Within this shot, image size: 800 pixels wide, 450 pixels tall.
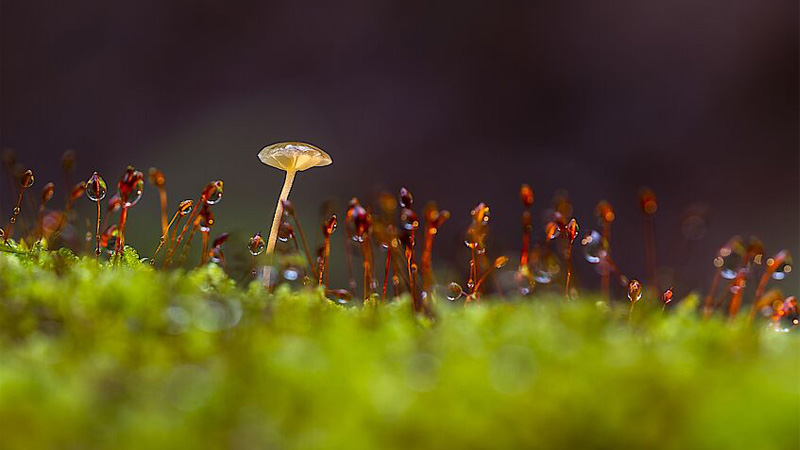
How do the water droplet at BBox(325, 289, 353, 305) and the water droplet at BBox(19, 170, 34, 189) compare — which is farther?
the water droplet at BBox(19, 170, 34, 189)

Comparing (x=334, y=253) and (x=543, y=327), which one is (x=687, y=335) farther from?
(x=334, y=253)

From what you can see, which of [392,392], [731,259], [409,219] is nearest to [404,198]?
[409,219]

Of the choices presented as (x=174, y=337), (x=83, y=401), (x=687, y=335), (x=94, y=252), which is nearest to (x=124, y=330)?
(x=174, y=337)

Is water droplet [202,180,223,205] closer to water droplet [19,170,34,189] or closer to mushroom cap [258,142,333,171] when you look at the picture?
mushroom cap [258,142,333,171]

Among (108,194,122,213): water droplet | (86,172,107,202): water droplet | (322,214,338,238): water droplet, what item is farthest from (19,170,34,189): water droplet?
(322,214,338,238): water droplet

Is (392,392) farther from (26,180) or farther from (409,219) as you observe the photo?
(26,180)

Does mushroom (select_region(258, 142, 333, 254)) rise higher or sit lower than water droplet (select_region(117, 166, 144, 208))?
higher
